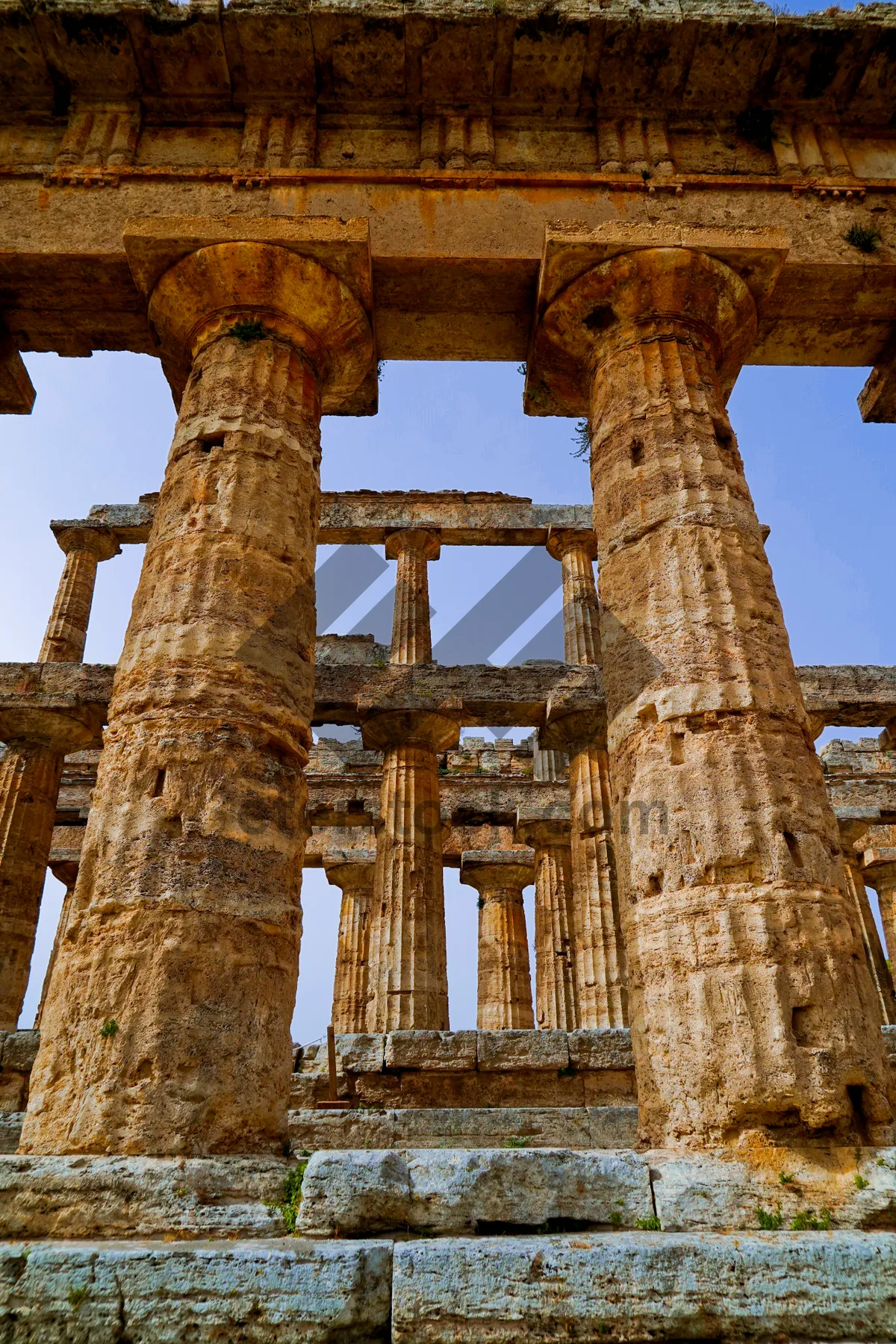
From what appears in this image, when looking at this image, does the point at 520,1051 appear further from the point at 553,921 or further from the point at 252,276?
the point at 553,921

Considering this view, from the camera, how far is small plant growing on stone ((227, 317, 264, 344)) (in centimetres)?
645

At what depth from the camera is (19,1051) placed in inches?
378

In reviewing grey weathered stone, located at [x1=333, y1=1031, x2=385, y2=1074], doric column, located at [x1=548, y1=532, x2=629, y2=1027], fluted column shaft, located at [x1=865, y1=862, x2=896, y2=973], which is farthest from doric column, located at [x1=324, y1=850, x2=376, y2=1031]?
fluted column shaft, located at [x1=865, y1=862, x2=896, y2=973]

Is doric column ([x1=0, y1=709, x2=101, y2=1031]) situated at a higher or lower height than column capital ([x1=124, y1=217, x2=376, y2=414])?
lower

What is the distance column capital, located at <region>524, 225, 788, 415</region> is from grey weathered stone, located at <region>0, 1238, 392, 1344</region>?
20.1 ft

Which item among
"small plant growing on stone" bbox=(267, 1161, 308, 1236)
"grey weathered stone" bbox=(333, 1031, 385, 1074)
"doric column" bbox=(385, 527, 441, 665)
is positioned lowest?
"small plant growing on stone" bbox=(267, 1161, 308, 1236)

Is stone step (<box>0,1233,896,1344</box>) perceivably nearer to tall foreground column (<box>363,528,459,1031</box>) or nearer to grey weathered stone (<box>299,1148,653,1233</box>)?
grey weathered stone (<box>299,1148,653,1233</box>)

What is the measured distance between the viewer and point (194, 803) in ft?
15.4

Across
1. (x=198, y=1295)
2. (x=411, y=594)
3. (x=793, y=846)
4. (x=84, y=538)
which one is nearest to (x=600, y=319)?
(x=793, y=846)

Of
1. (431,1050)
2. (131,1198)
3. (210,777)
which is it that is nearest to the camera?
(131,1198)

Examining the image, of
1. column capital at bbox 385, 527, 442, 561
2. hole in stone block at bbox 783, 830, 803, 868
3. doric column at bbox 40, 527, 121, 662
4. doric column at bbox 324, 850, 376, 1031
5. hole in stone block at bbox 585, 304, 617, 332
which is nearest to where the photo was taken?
hole in stone block at bbox 783, 830, 803, 868

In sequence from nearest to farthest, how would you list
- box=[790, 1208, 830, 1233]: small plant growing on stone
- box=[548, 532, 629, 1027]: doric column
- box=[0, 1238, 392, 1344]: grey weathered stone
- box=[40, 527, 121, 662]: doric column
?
box=[0, 1238, 392, 1344]: grey weathered stone
box=[790, 1208, 830, 1233]: small plant growing on stone
box=[548, 532, 629, 1027]: doric column
box=[40, 527, 121, 662]: doric column

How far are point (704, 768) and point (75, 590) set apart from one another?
14598 mm

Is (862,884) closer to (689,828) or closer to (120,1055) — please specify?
(689,828)
